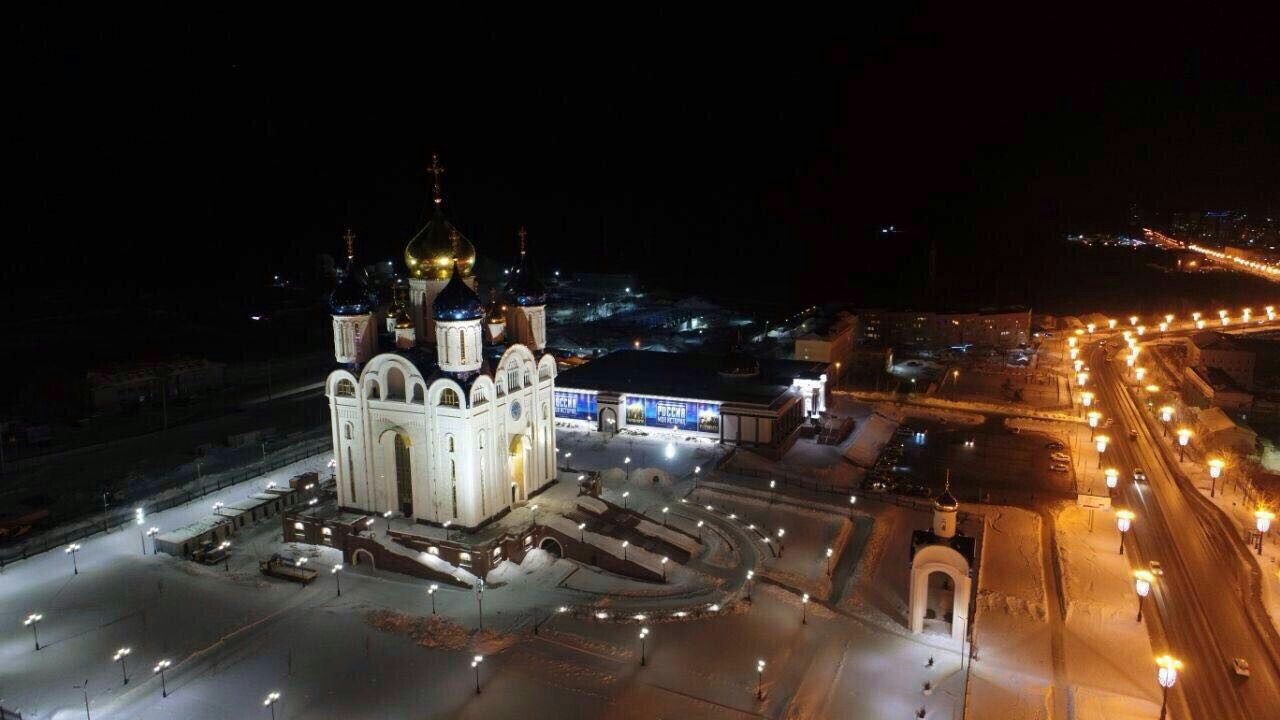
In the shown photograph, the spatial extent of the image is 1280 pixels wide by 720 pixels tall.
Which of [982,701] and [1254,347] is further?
[1254,347]

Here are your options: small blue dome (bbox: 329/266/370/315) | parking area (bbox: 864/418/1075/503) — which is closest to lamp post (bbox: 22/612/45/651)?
small blue dome (bbox: 329/266/370/315)

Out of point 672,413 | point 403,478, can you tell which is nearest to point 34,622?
point 403,478

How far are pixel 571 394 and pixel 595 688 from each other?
22688 mm

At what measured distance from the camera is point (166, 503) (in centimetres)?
2730

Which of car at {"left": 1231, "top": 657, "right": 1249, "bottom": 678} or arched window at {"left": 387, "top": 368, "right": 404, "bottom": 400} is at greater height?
arched window at {"left": 387, "top": 368, "right": 404, "bottom": 400}

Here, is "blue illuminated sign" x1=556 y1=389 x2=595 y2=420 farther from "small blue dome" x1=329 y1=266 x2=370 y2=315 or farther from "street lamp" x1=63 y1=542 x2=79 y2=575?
"street lamp" x1=63 y1=542 x2=79 y2=575

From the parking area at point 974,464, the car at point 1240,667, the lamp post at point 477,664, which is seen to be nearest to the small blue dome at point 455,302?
the lamp post at point 477,664

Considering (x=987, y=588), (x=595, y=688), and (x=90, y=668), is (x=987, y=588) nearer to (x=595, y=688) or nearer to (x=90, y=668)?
(x=595, y=688)

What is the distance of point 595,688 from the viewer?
17.0 m

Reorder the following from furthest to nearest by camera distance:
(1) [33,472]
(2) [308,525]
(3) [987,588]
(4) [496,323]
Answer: (1) [33,472], (4) [496,323], (2) [308,525], (3) [987,588]

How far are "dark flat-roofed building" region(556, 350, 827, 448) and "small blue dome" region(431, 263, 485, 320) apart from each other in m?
15.9

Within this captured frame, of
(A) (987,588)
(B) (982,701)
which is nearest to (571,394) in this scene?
(A) (987,588)

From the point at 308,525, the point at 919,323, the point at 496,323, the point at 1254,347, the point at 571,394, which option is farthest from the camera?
the point at 919,323

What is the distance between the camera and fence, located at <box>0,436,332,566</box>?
23.9 m
